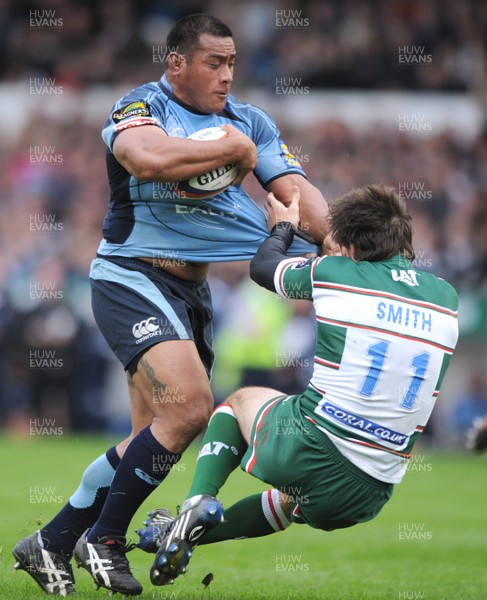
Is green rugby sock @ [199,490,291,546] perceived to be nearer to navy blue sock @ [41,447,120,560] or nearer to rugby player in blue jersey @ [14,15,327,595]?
rugby player in blue jersey @ [14,15,327,595]

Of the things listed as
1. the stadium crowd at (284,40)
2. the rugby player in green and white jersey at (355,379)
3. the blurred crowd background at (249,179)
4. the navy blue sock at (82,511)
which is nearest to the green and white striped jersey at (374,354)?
the rugby player in green and white jersey at (355,379)

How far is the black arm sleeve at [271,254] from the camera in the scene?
202 inches

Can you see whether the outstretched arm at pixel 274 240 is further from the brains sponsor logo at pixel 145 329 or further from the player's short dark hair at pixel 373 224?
the brains sponsor logo at pixel 145 329

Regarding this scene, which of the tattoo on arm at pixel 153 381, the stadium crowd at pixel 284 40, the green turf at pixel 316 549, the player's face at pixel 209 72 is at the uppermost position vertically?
the stadium crowd at pixel 284 40

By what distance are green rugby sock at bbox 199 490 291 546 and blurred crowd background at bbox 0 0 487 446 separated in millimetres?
7742

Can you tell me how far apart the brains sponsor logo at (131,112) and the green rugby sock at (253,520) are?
2.00m

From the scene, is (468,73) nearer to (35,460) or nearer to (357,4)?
(357,4)

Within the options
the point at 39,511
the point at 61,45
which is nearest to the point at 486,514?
the point at 39,511

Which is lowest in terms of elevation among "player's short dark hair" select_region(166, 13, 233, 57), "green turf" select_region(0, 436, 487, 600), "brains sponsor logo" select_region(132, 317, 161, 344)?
"green turf" select_region(0, 436, 487, 600)

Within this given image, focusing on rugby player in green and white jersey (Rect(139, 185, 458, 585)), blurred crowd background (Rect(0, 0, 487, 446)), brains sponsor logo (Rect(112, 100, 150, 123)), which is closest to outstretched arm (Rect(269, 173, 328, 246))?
rugby player in green and white jersey (Rect(139, 185, 458, 585))

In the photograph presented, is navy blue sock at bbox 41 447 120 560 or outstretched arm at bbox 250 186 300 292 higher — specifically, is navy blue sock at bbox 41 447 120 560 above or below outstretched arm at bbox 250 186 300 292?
below

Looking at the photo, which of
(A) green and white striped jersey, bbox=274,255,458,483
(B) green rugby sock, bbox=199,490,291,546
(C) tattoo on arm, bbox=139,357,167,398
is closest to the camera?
(A) green and white striped jersey, bbox=274,255,458,483

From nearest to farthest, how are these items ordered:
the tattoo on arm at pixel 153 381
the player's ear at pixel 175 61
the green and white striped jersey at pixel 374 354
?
the green and white striped jersey at pixel 374 354 < the tattoo on arm at pixel 153 381 < the player's ear at pixel 175 61

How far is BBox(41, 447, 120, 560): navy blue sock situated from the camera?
18.9 ft
